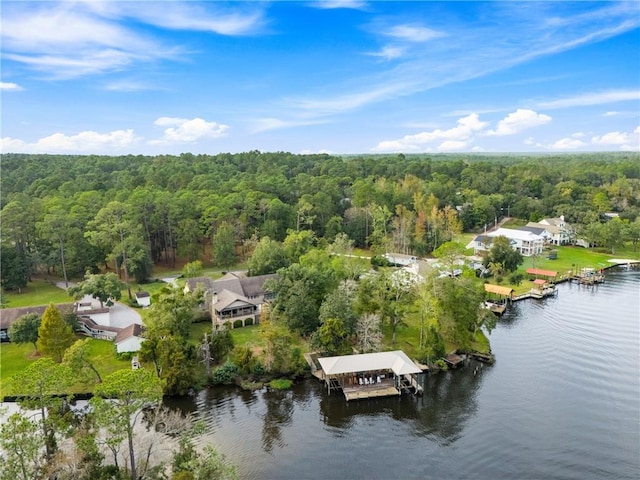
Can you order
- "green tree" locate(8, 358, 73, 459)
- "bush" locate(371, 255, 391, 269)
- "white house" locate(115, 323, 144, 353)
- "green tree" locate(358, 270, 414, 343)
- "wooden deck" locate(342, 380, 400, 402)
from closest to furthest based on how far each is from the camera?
"green tree" locate(8, 358, 73, 459) → "wooden deck" locate(342, 380, 400, 402) → "white house" locate(115, 323, 144, 353) → "green tree" locate(358, 270, 414, 343) → "bush" locate(371, 255, 391, 269)

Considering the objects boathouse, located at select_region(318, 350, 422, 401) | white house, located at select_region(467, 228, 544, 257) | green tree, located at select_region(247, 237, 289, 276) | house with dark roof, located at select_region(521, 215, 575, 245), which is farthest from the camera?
house with dark roof, located at select_region(521, 215, 575, 245)

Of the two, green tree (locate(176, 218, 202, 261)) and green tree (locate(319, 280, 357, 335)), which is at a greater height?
green tree (locate(176, 218, 202, 261))

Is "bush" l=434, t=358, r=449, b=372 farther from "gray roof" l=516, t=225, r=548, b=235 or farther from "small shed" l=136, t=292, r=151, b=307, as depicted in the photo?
"gray roof" l=516, t=225, r=548, b=235

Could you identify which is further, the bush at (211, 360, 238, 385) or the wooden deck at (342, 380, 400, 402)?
the bush at (211, 360, 238, 385)

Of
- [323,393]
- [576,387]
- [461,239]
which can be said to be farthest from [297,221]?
[576,387]

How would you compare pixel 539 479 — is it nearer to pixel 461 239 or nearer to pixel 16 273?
pixel 16 273

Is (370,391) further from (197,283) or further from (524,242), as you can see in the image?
(524,242)

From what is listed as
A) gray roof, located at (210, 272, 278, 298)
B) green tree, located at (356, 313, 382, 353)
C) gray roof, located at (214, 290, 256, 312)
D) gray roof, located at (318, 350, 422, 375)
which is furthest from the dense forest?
gray roof, located at (318, 350, 422, 375)

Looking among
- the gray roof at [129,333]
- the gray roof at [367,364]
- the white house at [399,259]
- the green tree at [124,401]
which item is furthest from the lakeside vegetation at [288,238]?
the green tree at [124,401]
